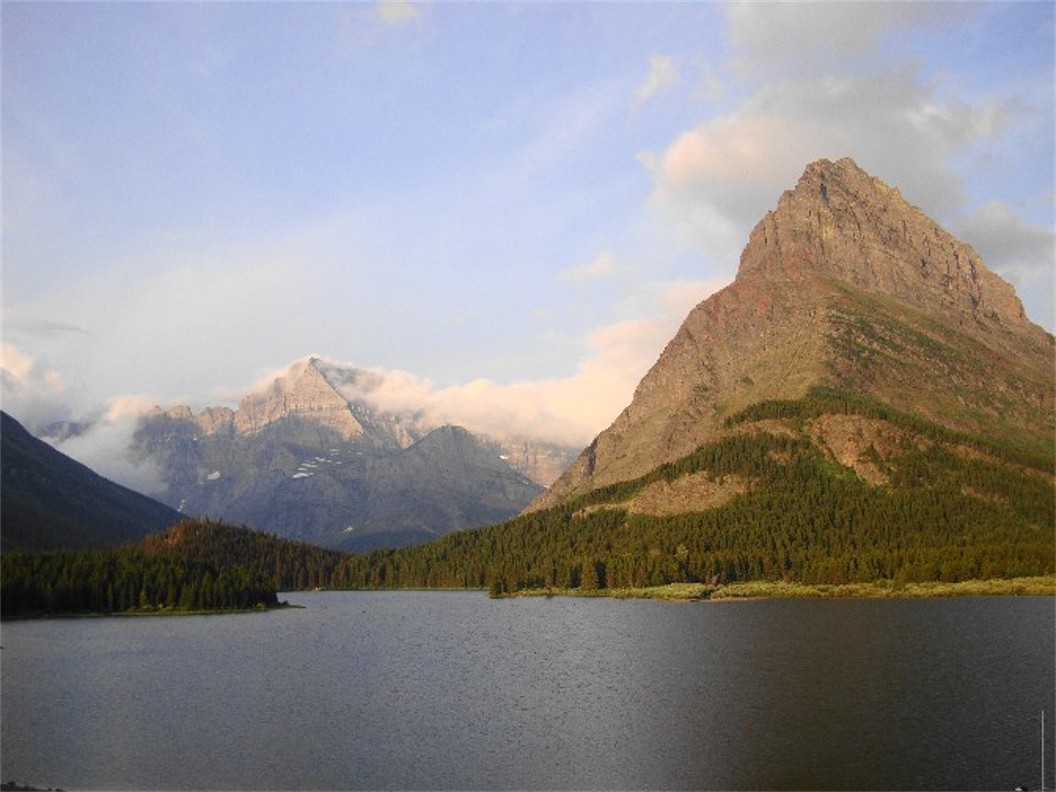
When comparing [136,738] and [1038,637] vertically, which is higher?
[1038,637]

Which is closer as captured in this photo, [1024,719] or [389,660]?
[1024,719]

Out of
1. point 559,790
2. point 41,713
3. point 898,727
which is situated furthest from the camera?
point 41,713

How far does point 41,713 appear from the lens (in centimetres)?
10700

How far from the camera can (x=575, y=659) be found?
477 ft

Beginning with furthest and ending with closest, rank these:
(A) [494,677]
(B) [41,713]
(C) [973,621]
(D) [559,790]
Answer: (C) [973,621] → (A) [494,677] → (B) [41,713] → (D) [559,790]

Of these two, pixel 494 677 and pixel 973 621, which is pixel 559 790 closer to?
pixel 494 677

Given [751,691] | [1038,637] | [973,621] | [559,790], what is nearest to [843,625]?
[973,621]

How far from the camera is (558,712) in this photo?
10312 cm

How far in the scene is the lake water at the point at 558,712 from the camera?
7844 centimetres

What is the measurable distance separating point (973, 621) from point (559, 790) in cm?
11881

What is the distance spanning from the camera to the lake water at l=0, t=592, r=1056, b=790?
78.4 metres

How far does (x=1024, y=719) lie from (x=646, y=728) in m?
36.5

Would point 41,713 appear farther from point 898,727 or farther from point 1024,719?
point 1024,719

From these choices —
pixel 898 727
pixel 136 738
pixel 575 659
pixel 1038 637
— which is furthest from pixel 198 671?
pixel 1038 637
